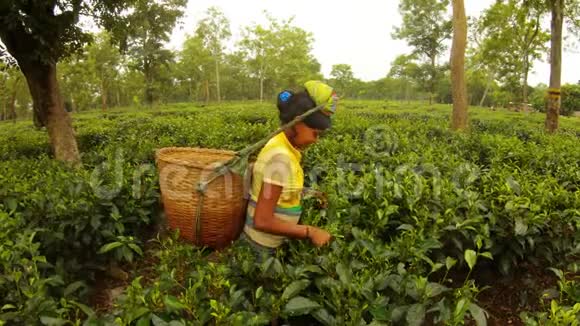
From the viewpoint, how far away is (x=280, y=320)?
1.92 meters

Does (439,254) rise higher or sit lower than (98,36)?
lower

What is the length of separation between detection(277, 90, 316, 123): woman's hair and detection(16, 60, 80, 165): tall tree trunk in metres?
5.45

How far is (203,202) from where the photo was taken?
2.41 metres

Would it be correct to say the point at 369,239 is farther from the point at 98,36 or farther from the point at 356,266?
the point at 98,36

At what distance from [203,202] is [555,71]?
1257 cm

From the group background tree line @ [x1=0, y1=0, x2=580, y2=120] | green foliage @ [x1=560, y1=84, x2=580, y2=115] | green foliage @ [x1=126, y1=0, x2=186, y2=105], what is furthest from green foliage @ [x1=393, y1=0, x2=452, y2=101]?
green foliage @ [x1=126, y1=0, x2=186, y2=105]

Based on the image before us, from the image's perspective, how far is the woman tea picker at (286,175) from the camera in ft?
7.02

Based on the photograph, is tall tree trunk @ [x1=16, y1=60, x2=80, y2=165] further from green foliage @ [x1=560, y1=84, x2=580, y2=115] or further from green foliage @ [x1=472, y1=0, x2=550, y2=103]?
green foliage @ [x1=560, y1=84, x2=580, y2=115]

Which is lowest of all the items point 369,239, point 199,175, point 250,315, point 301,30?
point 250,315

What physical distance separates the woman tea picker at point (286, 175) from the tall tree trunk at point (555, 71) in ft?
37.6

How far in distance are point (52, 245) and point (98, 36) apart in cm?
4111

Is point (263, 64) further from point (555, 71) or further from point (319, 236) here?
point (319, 236)

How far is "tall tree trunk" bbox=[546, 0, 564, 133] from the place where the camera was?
37.5ft

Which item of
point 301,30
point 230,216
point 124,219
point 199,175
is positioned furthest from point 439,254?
point 301,30
